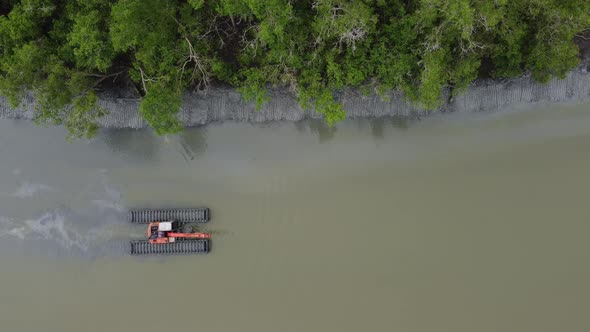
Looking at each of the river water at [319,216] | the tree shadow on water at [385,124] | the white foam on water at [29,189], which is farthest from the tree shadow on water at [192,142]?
the tree shadow on water at [385,124]

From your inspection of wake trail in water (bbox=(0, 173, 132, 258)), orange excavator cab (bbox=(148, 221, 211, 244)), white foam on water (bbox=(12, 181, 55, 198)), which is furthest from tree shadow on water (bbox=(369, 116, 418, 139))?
white foam on water (bbox=(12, 181, 55, 198))

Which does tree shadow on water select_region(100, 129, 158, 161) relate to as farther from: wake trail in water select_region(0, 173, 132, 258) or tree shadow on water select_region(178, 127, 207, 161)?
wake trail in water select_region(0, 173, 132, 258)

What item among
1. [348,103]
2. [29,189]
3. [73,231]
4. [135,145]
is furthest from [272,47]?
[29,189]

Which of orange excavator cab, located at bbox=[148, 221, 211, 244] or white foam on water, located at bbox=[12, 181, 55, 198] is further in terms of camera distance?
white foam on water, located at bbox=[12, 181, 55, 198]

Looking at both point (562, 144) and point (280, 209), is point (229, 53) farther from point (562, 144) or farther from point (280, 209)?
point (562, 144)

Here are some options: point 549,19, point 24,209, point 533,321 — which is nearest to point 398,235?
point 533,321

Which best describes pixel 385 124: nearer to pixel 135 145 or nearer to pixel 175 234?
pixel 175 234
